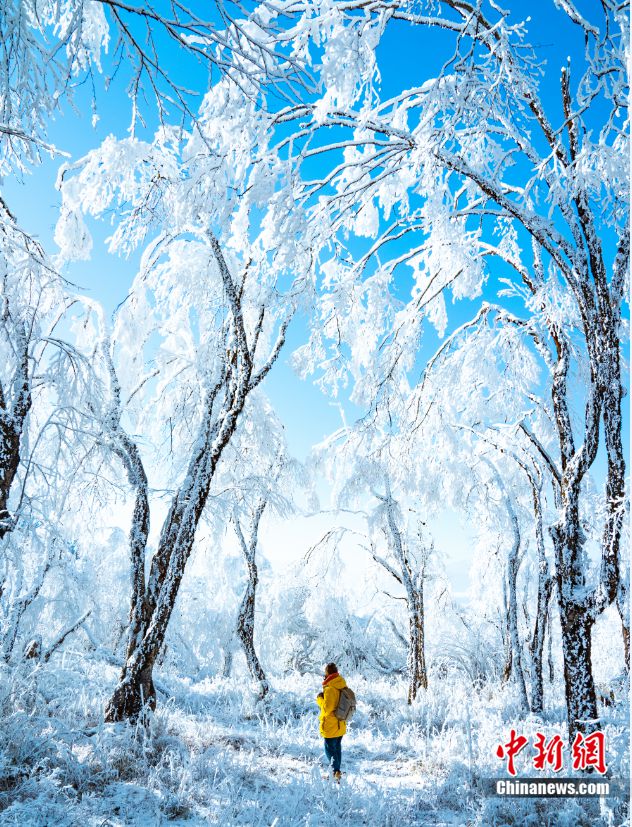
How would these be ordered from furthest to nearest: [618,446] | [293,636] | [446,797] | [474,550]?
1. [293,636]
2. [474,550]
3. [446,797]
4. [618,446]

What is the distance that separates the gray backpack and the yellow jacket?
39 millimetres

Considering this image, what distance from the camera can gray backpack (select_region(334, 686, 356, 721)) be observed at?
19.4ft

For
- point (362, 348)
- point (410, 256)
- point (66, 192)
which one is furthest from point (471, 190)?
point (66, 192)

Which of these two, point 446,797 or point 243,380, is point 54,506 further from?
point 446,797

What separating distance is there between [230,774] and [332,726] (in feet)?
4.32

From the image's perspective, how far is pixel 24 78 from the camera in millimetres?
2508

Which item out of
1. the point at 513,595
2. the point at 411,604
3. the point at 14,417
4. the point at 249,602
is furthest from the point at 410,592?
the point at 14,417

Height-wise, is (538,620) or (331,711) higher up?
(538,620)

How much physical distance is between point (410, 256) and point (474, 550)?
1254cm

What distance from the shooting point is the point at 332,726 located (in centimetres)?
583

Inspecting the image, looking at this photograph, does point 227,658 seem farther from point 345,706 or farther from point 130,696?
point 345,706

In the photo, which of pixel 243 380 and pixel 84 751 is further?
pixel 243 380

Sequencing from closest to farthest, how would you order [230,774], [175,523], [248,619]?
[230,774] < [175,523] < [248,619]

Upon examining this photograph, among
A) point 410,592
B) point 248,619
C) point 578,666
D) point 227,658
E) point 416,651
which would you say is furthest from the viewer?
point 227,658
